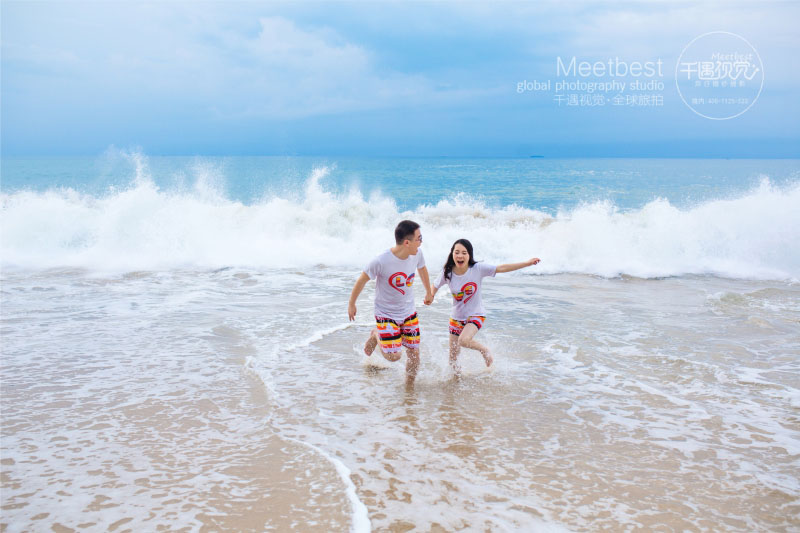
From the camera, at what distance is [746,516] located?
3.43 metres

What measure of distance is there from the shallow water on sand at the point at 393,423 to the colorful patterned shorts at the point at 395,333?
0.36 meters

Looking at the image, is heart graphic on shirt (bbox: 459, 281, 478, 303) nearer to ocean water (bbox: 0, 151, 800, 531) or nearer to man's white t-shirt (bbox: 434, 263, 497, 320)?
man's white t-shirt (bbox: 434, 263, 497, 320)

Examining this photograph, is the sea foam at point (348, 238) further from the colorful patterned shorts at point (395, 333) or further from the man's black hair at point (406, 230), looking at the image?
the man's black hair at point (406, 230)

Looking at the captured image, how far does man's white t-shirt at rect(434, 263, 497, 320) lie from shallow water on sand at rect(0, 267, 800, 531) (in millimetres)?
653

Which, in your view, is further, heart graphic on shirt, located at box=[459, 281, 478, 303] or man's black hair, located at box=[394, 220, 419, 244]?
heart graphic on shirt, located at box=[459, 281, 478, 303]

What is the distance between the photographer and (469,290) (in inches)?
236

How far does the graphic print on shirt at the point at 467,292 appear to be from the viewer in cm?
597

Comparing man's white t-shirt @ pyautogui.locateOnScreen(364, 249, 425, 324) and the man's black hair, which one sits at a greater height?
the man's black hair

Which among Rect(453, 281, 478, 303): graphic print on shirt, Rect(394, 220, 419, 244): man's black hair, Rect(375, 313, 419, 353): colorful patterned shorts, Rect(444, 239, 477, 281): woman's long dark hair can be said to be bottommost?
Rect(375, 313, 419, 353): colorful patterned shorts

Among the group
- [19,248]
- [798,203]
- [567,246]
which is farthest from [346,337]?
[798,203]

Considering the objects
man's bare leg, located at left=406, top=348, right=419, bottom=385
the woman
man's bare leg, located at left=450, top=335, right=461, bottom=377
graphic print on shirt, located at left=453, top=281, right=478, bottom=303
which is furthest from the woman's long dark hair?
man's bare leg, located at left=406, top=348, right=419, bottom=385

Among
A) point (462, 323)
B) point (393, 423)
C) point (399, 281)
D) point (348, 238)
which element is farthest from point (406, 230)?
point (348, 238)

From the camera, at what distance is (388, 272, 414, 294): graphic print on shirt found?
5707 mm

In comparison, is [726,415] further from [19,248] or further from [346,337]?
[19,248]
